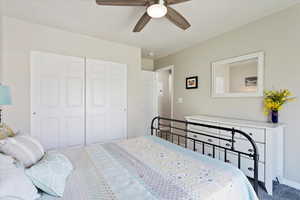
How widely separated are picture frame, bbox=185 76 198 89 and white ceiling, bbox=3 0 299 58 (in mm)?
834

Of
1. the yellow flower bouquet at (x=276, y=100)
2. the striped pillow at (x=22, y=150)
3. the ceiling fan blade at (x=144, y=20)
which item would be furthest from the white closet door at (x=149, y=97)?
the striped pillow at (x=22, y=150)

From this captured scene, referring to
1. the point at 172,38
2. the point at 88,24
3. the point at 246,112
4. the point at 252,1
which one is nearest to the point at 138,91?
the point at 172,38

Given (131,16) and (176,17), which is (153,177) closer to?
(176,17)

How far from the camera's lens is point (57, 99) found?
2656 millimetres

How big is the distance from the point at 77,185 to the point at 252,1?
8.96 feet

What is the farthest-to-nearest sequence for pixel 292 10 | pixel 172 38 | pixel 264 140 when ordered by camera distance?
pixel 172 38 → pixel 292 10 → pixel 264 140

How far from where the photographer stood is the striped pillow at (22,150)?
0.98 meters

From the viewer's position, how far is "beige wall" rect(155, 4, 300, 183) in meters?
1.95

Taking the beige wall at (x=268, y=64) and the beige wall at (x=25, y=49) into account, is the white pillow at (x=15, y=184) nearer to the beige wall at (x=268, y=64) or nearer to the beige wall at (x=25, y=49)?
the beige wall at (x=25, y=49)

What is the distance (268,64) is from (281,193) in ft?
5.67

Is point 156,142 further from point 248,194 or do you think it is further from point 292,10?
point 292,10

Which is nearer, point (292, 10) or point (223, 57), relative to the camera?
point (292, 10)

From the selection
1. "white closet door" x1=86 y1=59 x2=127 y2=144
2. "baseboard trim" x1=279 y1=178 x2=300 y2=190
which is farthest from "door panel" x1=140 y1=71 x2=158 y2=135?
"baseboard trim" x1=279 y1=178 x2=300 y2=190

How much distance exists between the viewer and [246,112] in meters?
2.43
